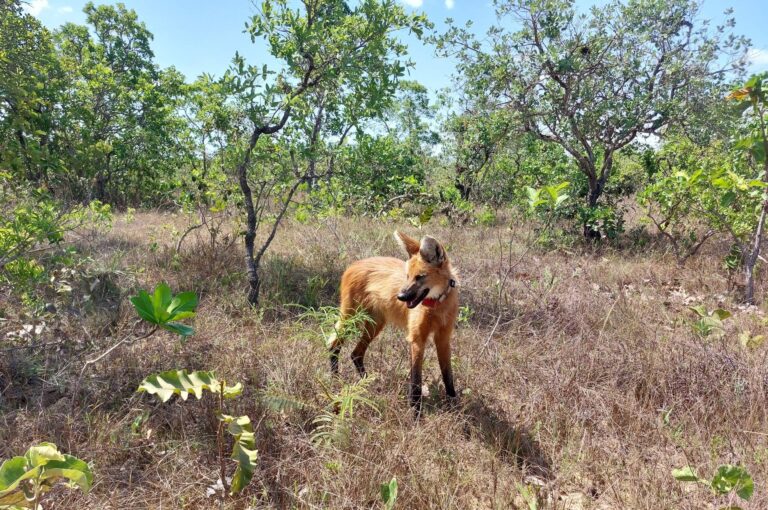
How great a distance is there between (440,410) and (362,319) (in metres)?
0.84

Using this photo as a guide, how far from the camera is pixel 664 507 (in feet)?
6.46

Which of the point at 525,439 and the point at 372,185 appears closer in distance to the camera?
the point at 525,439

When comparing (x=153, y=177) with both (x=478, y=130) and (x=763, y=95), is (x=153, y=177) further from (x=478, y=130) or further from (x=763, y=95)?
(x=763, y=95)

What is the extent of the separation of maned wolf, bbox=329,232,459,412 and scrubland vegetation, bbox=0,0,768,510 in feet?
0.81

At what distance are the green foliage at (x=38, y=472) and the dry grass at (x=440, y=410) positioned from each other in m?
0.88

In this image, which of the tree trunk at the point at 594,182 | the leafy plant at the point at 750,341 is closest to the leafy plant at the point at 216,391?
the leafy plant at the point at 750,341

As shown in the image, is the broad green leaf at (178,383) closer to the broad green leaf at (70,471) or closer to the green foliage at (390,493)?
the broad green leaf at (70,471)

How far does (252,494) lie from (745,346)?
154 inches

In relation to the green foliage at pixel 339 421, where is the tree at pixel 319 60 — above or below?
above

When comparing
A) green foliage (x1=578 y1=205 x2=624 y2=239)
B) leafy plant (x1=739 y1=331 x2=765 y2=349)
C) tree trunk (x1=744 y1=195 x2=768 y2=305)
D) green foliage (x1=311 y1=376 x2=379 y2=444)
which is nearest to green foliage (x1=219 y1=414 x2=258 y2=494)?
green foliage (x1=311 y1=376 x2=379 y2=444)

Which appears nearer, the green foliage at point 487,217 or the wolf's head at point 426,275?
the wolf's head at point 426,275

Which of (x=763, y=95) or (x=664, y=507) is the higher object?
(x=763, y=95)

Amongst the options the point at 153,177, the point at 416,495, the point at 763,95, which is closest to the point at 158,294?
the point at 416,495

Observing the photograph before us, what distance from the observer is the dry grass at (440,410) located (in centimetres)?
211
